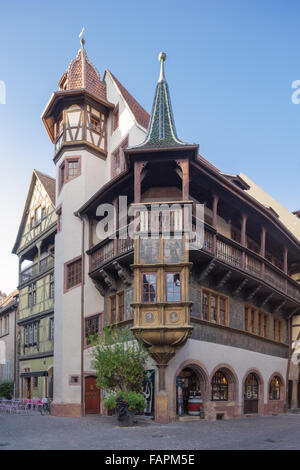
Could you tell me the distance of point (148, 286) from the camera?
715 inches

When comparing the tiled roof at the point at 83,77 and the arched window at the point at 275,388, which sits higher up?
the tiled roof at the point at 83,77

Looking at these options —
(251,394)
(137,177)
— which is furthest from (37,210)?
(251,394)

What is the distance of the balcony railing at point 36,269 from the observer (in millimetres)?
31241

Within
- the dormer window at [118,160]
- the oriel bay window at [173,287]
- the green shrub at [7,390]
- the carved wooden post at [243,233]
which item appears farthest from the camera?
the green shrub at [7,390]

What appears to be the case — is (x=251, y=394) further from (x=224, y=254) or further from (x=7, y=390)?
(x=7, y=390)

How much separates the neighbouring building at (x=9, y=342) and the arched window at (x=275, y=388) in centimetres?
1727

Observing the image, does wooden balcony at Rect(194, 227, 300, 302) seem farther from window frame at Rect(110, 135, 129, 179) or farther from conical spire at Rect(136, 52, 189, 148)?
window frame at Rect(110, 135, 129, 179)

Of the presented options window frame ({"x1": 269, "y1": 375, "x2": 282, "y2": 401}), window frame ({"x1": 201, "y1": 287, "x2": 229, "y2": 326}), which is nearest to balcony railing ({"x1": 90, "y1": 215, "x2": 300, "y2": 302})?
window frame ({"x1": 201, "y1": 287, "x2": 229, "y2": 326})

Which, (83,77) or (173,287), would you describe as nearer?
(173,287)

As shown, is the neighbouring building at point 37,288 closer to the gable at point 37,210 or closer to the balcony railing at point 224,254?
the gable at point 37,210

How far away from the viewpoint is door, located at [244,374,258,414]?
22839mm

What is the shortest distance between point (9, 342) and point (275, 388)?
20.2m


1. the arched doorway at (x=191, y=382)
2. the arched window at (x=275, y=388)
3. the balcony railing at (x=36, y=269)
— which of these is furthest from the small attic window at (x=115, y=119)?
the arched window at (x=275, y=388)

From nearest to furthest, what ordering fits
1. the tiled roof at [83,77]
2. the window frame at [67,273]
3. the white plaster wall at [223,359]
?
the white plaster wall at [223,359] → the window frame at [67,273] → the tiled roof at [83,77]
